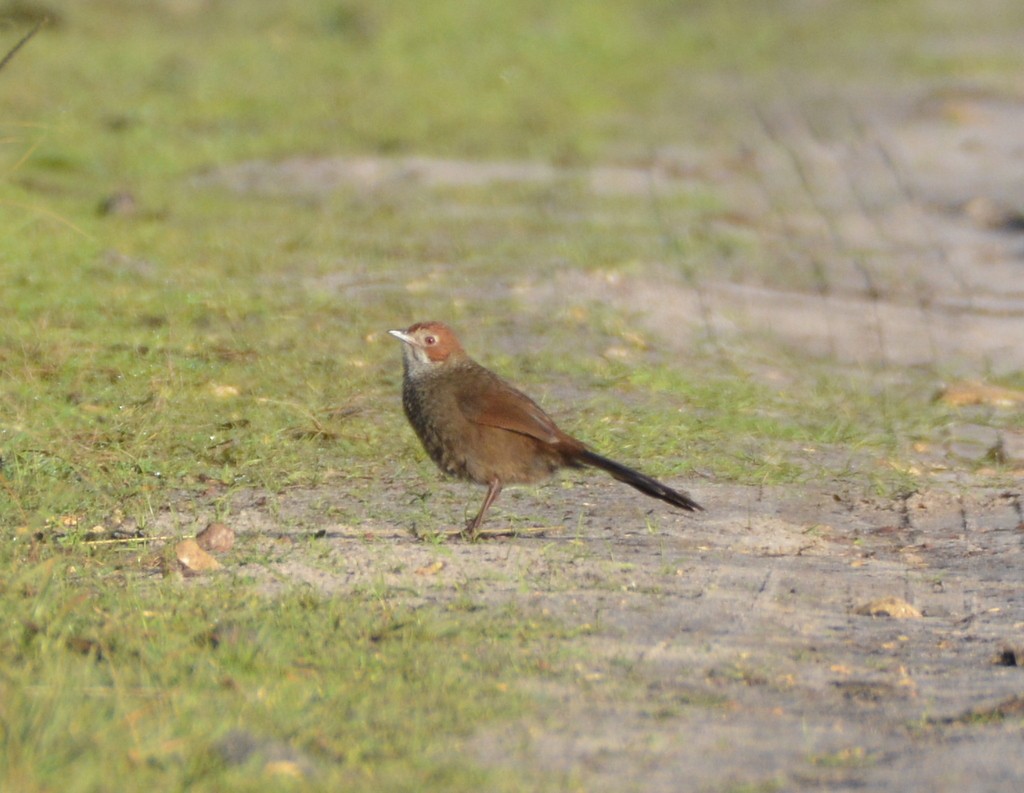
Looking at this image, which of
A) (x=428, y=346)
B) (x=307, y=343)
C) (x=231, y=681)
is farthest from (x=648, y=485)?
(x=307, y=343)

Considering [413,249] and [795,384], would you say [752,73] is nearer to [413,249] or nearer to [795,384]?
[413,249]

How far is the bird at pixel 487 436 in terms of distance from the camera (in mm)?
4941

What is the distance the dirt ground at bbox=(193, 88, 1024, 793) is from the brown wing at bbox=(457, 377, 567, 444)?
1.05 feet

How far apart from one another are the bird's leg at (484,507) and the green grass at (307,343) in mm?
615

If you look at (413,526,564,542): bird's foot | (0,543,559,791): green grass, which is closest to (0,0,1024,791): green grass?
(0,543,559,791): green grass

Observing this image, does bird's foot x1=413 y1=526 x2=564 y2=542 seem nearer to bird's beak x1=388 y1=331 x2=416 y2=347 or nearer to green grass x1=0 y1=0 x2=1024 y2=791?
green grass x1=0 y1=0 x2=1024 y2=791

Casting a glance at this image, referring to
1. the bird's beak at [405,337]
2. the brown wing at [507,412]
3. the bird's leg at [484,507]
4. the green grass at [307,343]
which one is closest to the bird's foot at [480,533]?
the bird's leg at [484,507]

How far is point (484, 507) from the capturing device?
16.2 ft

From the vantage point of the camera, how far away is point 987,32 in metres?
15.7

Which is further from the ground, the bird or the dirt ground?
the bird

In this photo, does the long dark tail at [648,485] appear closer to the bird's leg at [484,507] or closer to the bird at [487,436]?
the bird at [487,436]

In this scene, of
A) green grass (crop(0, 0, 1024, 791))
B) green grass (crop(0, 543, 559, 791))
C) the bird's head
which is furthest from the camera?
the bird's head

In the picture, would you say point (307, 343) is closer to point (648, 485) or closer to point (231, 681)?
point (648, 485)

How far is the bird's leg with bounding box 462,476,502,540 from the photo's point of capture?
488 cm
